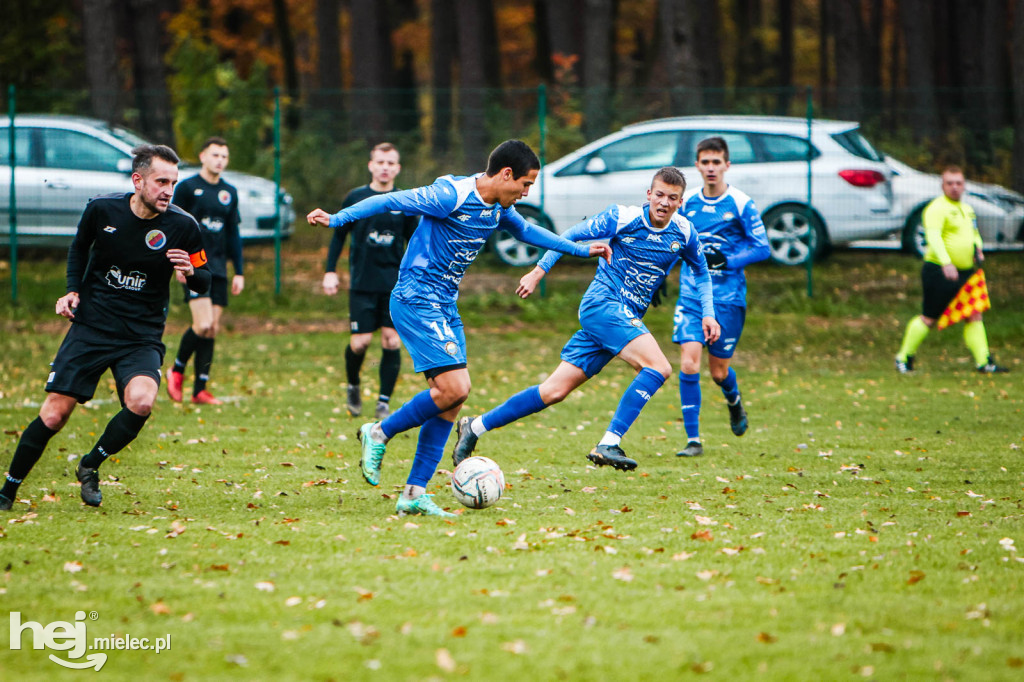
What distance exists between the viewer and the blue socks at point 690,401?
27.7 ft

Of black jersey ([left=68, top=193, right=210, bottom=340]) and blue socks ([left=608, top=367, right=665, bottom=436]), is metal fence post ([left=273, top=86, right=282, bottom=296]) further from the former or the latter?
black jersey ([left=68, top=193, right=210, bottom=340])

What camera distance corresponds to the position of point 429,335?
20.6 ft

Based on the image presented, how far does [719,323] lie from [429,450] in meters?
3.15

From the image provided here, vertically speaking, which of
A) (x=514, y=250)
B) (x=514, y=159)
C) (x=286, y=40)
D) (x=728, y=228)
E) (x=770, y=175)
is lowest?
(x=728, y=228)

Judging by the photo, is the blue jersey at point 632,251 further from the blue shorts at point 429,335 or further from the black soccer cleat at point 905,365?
the black soccer cleat at point 905,365

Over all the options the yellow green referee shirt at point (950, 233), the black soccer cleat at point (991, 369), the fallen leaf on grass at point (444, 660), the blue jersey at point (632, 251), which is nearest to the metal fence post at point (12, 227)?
the blue jersey at point (632, 251)

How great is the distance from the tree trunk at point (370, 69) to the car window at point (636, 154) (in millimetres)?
3089

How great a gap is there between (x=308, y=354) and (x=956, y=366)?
757 cm


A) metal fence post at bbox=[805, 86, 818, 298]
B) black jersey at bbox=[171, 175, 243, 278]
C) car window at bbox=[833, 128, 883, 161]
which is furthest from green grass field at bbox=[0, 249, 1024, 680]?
car window at bbox=[833, 128, 883, 161]

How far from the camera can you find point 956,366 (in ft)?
43.3

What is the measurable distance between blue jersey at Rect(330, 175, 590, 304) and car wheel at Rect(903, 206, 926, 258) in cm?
1072

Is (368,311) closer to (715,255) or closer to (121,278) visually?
(715,255)

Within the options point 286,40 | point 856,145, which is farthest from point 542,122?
point 286,40

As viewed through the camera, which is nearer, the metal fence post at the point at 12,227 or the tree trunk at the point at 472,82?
the metal fence post at the point at 12,227
